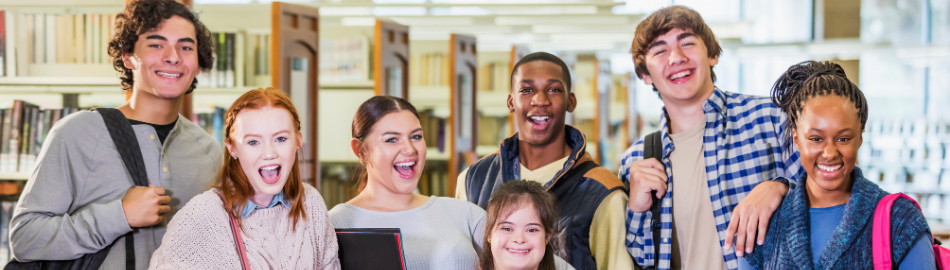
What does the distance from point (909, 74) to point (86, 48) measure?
9.45 meters

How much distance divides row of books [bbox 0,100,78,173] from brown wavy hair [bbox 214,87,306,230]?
190 centimetres

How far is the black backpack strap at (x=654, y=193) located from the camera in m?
1.91

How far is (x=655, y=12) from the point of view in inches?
78.7

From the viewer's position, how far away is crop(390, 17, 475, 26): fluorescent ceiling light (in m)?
4.75

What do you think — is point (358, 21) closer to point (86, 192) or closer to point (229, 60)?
point (229, 60)

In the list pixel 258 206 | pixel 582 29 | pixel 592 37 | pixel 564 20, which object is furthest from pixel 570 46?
pixel 258 206

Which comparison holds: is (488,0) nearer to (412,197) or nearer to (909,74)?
(412,197)

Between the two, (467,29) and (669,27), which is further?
(467,29)

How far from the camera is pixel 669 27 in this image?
194 cm

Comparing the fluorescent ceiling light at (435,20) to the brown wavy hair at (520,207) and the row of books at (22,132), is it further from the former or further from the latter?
the brown wavy hair at (520,207)

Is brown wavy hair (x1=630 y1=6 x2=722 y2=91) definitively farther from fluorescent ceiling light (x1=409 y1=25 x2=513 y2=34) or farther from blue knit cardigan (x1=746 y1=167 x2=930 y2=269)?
fluorescent ceiling light (x1=409 y1=25 x2=513 y2=34)

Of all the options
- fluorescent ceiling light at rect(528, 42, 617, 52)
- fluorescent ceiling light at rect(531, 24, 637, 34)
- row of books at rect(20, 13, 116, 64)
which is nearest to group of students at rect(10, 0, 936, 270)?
row of books at rect(20, 13, 116, 64)

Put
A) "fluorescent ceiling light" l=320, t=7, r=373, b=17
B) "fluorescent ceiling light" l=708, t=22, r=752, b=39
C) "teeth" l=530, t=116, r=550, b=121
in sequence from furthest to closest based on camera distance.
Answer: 1. "fluorescent ceiling light" l=708, t=22, r=752, b=39
2. "fluorescent ceiling light" l=320, t=7, r=373, b=17
3. "teeth" l=530, t=116, r=550, b=121

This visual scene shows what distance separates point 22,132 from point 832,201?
3215 millimetres
